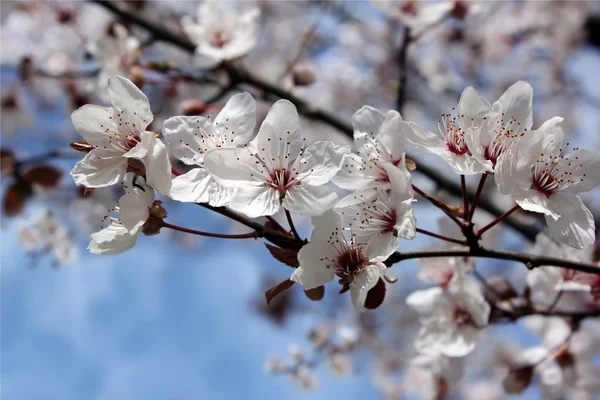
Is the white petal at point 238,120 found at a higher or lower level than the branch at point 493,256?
higher

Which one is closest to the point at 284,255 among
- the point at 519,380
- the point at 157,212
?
the point at 157,212

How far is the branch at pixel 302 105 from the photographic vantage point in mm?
2260

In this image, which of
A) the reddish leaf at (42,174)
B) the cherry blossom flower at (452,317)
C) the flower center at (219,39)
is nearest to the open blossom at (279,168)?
the cherry blossom flower at (452,317)

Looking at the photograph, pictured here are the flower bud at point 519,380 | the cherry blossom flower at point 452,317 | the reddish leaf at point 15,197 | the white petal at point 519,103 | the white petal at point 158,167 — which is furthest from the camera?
the reddish leaf at point 15,197

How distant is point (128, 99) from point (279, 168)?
35 centimetres

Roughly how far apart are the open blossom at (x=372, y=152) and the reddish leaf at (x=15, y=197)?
6.71 feet

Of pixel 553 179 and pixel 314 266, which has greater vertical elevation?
pixel 553 179

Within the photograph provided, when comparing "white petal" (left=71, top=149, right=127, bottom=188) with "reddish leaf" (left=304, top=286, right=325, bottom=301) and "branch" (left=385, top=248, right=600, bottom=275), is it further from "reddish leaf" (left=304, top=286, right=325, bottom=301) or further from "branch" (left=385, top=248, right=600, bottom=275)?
"branch" (left=385, top=248, right=600, bottom=275)

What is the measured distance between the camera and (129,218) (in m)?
1.01

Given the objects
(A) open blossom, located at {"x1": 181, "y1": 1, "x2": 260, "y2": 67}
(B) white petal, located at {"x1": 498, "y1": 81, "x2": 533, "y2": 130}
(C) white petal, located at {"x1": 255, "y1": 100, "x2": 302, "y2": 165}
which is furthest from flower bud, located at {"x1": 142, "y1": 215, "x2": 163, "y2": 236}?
(A) open blossom, located at {"x1": 181, "y1": 1, "x2": 260, "y2": 67}

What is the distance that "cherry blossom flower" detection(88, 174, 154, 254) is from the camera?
1.01m

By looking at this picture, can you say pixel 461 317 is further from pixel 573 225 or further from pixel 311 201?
pixel 311 201

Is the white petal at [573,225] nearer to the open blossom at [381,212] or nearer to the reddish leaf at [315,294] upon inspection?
the open blossom at [381,212]

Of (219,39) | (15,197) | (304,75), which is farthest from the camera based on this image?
(15,197)
